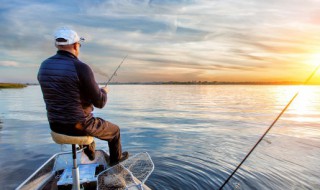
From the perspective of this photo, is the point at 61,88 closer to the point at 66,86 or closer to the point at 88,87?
the point at 66,86

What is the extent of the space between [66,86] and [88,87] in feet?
1.12

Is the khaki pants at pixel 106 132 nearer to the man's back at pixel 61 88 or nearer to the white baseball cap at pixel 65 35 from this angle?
the man's back at pixel 61 88

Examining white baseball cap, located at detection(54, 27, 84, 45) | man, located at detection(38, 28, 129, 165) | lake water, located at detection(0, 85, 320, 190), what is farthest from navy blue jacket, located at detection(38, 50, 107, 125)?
lake water, located at detection(0, 85, 320, 190)

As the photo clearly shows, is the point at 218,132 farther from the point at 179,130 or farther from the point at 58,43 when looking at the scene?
the point at 58,43

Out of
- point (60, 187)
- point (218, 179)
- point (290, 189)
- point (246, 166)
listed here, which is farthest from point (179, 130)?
point (60, 187)

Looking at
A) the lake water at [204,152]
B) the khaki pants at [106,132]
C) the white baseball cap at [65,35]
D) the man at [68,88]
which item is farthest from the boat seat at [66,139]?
the lake water at [204,152]

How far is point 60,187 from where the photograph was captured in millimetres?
5562

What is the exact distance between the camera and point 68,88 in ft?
14.2

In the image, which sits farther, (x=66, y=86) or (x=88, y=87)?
(x=88, y=87)

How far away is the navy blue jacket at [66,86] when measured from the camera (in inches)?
169

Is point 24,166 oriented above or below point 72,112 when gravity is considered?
below

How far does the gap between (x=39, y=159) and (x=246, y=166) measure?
8.76 metres

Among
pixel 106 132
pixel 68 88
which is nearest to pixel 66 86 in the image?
pixel 68 88

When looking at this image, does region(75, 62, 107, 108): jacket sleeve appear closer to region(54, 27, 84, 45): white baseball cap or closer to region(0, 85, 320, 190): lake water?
region(54, 27, 84, 45): white baseball cap
